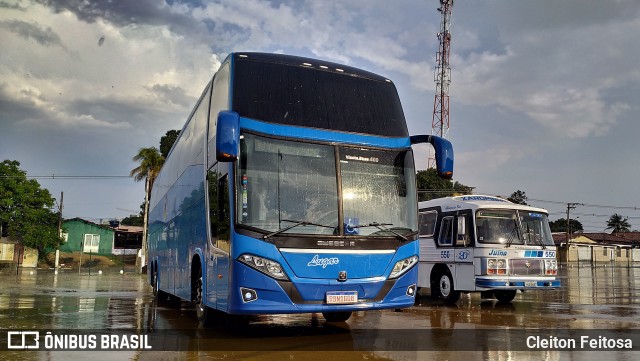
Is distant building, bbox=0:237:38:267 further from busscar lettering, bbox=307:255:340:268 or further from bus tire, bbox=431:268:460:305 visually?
busscar lettering, bbox=307:255:340:268

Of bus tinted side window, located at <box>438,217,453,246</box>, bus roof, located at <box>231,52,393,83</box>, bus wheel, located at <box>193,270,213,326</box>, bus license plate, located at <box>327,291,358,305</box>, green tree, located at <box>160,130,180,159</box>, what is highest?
green tree, located at <box>160,130,180,159</box>

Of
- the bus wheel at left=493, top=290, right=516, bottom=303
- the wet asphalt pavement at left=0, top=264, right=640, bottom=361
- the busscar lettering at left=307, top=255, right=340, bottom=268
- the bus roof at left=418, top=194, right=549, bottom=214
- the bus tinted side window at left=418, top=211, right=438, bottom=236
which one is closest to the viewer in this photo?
the wet asphalt pavement at left=0, top=264, right=640, bottom=361

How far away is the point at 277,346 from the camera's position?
8.09 m

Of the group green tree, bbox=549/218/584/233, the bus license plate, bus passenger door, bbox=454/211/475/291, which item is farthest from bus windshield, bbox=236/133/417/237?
green tree, bbox=549/218/584/233

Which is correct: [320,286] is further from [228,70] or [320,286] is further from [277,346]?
[228,70]

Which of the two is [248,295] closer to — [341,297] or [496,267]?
[341,297]

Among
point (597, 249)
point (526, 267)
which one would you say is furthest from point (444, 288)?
point (597, 249)

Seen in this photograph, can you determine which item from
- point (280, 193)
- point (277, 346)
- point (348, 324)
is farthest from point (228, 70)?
point (348, 324)

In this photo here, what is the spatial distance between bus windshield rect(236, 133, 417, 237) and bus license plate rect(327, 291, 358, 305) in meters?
0.84

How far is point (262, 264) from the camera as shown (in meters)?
7.88

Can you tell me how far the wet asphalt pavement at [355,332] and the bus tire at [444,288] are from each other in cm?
90

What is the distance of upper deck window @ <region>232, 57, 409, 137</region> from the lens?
8742 mm

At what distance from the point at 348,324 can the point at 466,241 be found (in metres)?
5.74

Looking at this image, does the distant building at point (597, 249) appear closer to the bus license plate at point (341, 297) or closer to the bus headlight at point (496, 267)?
the bus headlight at point (496, 267)
